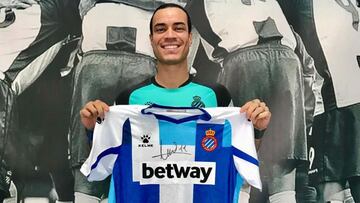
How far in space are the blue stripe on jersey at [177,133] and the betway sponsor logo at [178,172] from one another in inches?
3.0

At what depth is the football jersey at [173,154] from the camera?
1.64m

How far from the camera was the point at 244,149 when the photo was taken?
1.63 metres

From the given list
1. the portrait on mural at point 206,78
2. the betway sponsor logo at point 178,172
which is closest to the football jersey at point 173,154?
the betway sponsor logo at point 178,172

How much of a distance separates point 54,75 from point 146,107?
73cm

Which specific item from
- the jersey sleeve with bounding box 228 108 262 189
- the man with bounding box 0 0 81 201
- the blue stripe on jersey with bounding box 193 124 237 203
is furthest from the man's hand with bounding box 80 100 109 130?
the man with bounding box 0 0 81 201

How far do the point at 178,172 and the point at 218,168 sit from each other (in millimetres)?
147

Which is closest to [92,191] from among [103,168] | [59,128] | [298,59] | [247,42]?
[59,128]

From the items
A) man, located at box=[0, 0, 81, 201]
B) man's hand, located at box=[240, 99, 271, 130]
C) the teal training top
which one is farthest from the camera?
man, located at box=[0, 0, 81, 201]

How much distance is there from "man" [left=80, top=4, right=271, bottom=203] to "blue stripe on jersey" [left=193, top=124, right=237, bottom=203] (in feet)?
0.41

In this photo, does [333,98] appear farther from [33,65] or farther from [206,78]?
[33,65]

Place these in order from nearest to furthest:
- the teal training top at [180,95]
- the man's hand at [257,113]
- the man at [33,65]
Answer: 1. the man's hand at [257,113]
2. the teal training top at [180,95]
3. the man at [33,65]

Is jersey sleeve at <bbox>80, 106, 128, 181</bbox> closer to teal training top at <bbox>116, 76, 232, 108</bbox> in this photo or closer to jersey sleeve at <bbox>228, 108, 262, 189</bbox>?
teal training top at <bbox>116, 76, 232, 108</bbox>

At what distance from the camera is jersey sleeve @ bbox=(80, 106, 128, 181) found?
164 cm
